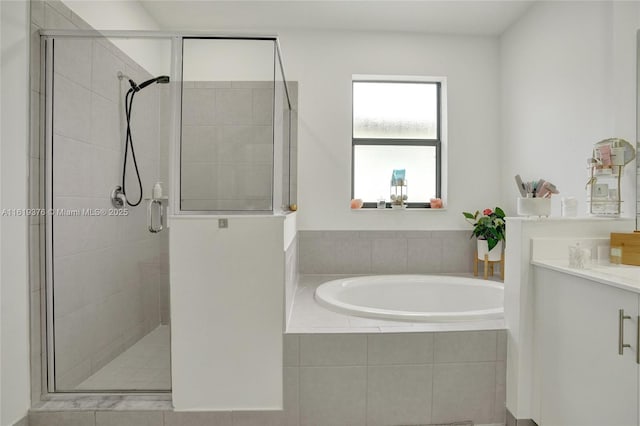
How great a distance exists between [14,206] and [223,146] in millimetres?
951

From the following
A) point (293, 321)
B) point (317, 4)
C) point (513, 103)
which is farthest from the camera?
point (513, 103)

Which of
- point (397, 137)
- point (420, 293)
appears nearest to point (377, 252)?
point (420, 293)

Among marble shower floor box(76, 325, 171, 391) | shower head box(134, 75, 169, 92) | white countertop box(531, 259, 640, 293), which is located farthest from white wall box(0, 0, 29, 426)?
white countertop box(531, 259, 640, 293)

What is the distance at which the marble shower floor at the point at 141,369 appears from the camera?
1763 millimetres

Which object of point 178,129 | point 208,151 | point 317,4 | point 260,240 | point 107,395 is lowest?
point 107,395

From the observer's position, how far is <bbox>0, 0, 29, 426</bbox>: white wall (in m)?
1.50

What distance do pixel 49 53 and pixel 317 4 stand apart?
1.70 metres

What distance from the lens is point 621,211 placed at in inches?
72.2

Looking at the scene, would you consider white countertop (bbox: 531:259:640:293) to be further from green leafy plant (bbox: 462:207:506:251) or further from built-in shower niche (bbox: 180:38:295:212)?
built-in shower niche (bbox: 180:38:295:212)

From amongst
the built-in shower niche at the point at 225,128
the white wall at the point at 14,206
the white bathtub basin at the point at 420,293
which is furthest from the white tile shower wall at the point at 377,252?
the white wall at the point at 14,206

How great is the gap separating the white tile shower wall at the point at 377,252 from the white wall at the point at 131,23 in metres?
1.61

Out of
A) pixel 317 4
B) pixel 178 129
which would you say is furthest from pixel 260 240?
pixel 317 4

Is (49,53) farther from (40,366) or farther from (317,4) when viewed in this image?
(317,4)

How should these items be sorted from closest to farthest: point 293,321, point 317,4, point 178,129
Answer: point 178,129 < point 293,321 < point 317,4
